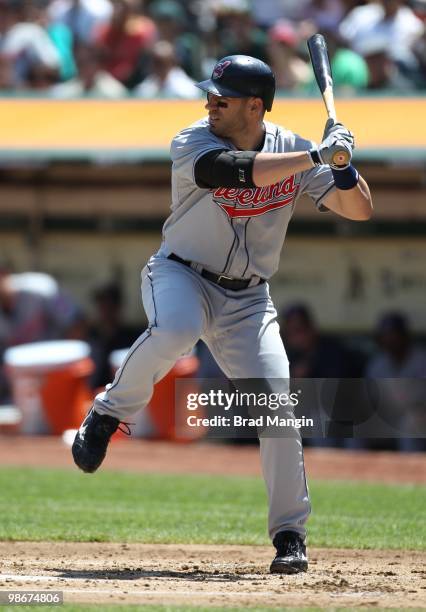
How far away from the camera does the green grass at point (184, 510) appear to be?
6.08 meters

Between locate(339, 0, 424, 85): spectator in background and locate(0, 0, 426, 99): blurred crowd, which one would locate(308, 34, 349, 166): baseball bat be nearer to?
locate(0, 0, 426, 99): blurred crowd

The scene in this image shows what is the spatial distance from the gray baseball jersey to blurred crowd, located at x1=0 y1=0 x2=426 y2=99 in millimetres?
6024

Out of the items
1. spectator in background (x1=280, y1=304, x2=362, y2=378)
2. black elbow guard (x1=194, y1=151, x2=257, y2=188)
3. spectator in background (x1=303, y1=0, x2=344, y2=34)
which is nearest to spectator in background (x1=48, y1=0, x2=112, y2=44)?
spectator in background (x1=303, y1=0, x2=344, y2=34)

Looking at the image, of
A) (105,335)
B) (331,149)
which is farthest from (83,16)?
(331,149)

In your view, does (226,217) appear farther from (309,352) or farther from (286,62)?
(286,62)

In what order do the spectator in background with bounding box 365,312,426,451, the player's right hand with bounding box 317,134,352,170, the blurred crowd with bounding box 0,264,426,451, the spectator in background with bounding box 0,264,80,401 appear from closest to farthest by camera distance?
the player's right hand with bounding box 317,134,352,170
the spectator in background with bounding box 365,312,426,451
the blurred crowd with bounding box 0,264,426,451
the spectator in background with bounding box 0,264,80,401

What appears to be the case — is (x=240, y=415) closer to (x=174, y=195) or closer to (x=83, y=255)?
(x=174, y=195)

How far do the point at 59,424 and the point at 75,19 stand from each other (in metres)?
4.58

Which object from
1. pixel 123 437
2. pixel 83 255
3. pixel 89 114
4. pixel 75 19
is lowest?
pixel 123 437

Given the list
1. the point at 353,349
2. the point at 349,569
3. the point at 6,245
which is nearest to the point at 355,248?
the point at 353,349

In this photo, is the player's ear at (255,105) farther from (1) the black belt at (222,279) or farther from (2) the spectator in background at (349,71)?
(2) the spectator in background at (349,71)

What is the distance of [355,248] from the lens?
11.5m

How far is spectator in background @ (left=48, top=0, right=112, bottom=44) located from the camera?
13.1m

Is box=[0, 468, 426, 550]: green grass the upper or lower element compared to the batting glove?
→ lower
